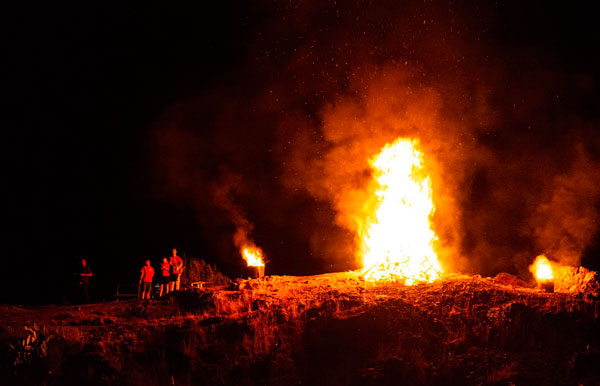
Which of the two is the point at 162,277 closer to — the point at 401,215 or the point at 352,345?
the point at 401,215

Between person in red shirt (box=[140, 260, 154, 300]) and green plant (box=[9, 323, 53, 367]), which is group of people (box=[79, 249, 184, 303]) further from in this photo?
green plant (box=[9, 323, 53, 367])

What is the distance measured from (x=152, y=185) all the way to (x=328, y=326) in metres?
24.9

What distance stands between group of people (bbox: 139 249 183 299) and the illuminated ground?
180 inches

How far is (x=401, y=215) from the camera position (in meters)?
13.3

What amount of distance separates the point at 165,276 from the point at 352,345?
8.42 meters

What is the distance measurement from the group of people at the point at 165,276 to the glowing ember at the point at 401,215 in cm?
586

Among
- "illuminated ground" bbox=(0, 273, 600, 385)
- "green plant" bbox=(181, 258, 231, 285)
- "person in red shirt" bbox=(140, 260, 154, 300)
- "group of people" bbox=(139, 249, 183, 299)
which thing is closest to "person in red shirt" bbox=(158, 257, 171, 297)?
"group of people" bbox=(139, 249, 183, 299)

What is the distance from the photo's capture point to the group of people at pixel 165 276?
1411 cm

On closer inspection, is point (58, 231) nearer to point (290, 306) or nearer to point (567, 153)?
point (290, 306)

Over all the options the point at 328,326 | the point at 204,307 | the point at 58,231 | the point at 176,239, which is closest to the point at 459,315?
the point at 328,326

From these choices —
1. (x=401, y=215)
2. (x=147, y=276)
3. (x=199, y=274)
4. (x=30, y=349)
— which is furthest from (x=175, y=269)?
(x=30, y=349)

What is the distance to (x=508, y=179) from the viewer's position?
2283 cm

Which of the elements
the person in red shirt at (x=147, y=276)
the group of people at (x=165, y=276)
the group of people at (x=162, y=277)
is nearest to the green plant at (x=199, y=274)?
the group of people at (x=165, y=276)

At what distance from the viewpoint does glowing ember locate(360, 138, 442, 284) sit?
12.7m
